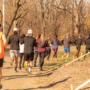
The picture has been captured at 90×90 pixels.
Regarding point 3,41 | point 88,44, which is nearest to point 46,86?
point 3,41

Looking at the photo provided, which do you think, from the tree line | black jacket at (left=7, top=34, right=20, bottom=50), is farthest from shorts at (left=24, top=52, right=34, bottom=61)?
the tree line

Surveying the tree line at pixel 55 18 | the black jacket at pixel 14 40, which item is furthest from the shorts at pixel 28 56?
the tree line at pixel 55 18

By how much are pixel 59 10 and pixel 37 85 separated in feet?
119

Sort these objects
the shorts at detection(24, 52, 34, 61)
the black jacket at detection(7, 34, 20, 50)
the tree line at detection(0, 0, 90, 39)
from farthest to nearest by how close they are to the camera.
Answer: the tree line at detection(0, 0, 90, 39), the black jacket at detection(7, 34, 20, 50), the shorts at detection(24, 52, 34, 61)

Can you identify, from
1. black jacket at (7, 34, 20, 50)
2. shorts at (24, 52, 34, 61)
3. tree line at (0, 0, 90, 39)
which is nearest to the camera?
shorts at (24, 52, 34, 61)

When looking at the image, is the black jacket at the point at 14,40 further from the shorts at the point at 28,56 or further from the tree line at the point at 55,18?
the tree line at the point at 55,18

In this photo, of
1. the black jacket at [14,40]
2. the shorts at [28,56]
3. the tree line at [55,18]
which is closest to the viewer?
the shorts at [28,56]

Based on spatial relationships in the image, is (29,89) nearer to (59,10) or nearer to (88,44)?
(88,44)

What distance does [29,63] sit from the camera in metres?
9.38

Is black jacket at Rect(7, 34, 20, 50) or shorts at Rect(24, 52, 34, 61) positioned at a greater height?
black jacket at Rect(7, 34, 20, 50)

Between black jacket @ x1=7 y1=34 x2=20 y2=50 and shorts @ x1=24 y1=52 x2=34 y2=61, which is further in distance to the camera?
black jacket @ x1=7 y1=34 x2=20 y2=50

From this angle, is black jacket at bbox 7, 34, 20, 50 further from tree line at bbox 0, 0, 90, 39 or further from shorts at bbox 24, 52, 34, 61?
tree line at bbox 0, 0, 90, 39

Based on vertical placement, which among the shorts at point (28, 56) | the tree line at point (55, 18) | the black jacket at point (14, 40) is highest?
the tree line at point (55, 18)

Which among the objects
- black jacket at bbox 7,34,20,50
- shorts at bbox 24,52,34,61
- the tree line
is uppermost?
the tree line
